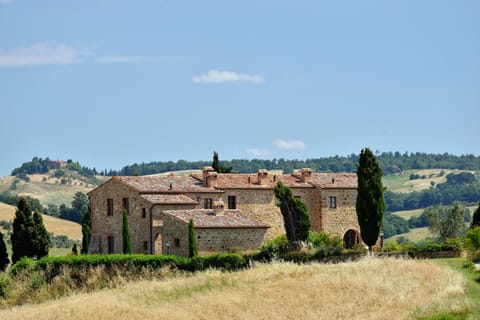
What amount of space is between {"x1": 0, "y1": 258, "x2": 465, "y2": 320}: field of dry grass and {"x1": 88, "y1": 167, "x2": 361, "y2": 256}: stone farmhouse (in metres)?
8.19

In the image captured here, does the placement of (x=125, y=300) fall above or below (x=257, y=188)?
below

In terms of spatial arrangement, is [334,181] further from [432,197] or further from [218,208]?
[432,197]

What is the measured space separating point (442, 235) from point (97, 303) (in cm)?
3064

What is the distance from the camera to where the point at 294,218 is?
190 ft

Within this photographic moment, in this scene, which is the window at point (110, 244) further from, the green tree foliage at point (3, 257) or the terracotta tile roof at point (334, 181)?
the terracotta tile roof at point (334, 181)

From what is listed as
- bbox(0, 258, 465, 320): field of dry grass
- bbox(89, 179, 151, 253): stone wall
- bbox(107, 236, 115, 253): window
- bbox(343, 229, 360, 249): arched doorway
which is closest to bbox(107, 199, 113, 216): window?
bbox(89, 179, 151, 253): stone wall

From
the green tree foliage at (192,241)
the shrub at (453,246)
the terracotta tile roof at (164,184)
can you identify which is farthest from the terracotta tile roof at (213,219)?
the shrub at (453,246)

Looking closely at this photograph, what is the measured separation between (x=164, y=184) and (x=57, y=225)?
49746 millimetres

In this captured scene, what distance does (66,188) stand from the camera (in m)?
182

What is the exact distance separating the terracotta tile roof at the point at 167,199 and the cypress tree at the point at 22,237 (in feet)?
34.5

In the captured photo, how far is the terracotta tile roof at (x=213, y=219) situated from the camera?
5684 cm

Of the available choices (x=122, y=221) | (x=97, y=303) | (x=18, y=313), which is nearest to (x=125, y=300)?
(x=97, y=303)

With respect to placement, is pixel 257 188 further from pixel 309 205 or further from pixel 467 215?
pixel 467 215

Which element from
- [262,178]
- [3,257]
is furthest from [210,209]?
[3,257]
